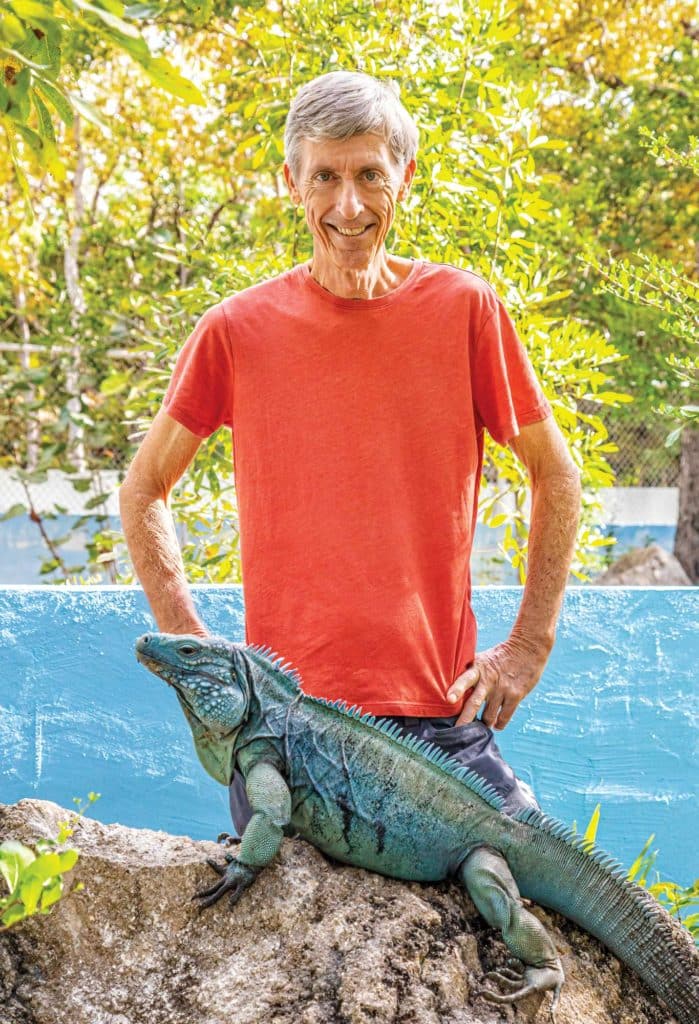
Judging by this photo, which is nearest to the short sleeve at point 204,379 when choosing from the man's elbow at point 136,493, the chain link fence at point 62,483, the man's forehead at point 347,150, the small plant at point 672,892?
the man's elbow at point 136,493

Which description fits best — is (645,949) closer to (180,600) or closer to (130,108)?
(180,600)

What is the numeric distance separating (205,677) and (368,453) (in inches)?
24.3

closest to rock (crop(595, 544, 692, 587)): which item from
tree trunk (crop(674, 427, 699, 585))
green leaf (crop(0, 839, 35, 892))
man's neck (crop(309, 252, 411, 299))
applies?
tree trunk (crop(674, 427, 699, 585))

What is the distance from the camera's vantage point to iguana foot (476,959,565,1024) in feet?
7.13

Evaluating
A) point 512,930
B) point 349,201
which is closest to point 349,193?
point 349,201

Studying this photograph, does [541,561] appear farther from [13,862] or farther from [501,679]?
[13,862]

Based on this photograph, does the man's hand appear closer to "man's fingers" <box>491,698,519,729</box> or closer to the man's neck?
"man's fingers" <box>491,698,519,729</box>

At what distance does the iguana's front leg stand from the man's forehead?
1.28 metres

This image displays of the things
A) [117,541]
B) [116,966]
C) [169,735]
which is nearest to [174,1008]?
[116,966]

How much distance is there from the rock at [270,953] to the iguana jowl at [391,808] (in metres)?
0.05

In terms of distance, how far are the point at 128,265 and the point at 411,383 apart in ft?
39.6

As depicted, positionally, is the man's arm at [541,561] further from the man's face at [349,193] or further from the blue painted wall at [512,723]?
the blue painted wall at [512,723]

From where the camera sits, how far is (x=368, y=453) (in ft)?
8.62

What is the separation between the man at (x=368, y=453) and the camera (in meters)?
2.58
